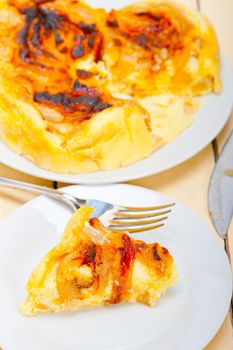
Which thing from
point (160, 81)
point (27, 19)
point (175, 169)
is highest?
point (27, 19)

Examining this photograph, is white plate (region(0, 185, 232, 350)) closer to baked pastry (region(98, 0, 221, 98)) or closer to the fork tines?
the fork tines

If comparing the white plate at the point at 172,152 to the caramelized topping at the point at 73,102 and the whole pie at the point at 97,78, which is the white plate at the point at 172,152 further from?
the caramelized topping at the point at 73,102

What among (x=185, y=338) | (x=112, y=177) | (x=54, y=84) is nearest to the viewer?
(x=185, y=338)

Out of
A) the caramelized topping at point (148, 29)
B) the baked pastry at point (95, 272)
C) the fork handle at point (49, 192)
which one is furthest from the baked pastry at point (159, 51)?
the baked pastry at point (95, 272)

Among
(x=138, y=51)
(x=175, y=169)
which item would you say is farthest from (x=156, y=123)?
(x=138, y=51)

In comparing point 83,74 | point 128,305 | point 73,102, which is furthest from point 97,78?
point 128,305

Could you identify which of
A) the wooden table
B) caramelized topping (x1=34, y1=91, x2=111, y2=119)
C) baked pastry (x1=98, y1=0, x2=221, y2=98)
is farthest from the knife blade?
caramelized topping (x1=34, y1=91, x2=111, y2=119)

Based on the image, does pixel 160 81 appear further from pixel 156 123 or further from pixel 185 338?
pixel 185 338
